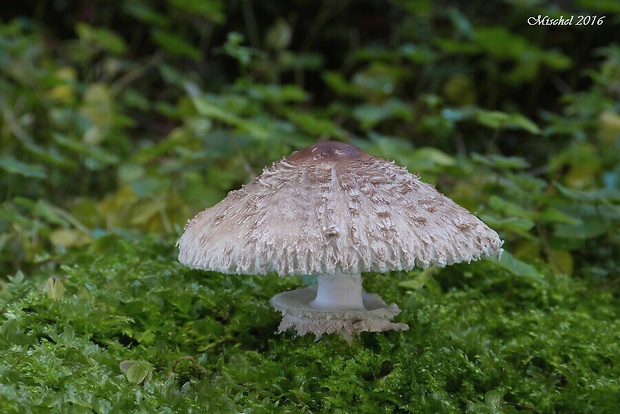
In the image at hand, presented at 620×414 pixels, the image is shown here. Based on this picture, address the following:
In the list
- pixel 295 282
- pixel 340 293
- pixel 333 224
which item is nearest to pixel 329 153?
pixel 333 224

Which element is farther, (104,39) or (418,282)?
(104,39)

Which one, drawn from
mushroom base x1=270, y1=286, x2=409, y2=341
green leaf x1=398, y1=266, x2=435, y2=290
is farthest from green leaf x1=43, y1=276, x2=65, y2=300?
green leaf x1=398, y1=266, x2=435, y2=290

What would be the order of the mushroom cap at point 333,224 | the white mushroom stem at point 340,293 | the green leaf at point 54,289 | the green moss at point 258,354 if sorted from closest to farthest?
1. the mushroom cap at point 333,224
2. the green moss at point 258,354
3. the white mushroom stem at point 340,293
4. the green leaf at point 54,289

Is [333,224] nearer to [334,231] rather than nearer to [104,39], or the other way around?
[334,231]

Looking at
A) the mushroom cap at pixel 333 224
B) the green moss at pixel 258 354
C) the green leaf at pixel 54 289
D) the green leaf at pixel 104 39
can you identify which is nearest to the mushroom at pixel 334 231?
the mushroom cap at pixel 333 224

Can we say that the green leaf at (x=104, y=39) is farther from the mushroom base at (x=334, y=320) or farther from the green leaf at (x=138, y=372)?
the green leaf at (x=138, y=372)

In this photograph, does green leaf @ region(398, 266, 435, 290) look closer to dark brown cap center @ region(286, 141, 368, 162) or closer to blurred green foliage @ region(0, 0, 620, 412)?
blurred green foliage @ region(0, 0, 620, 412)
